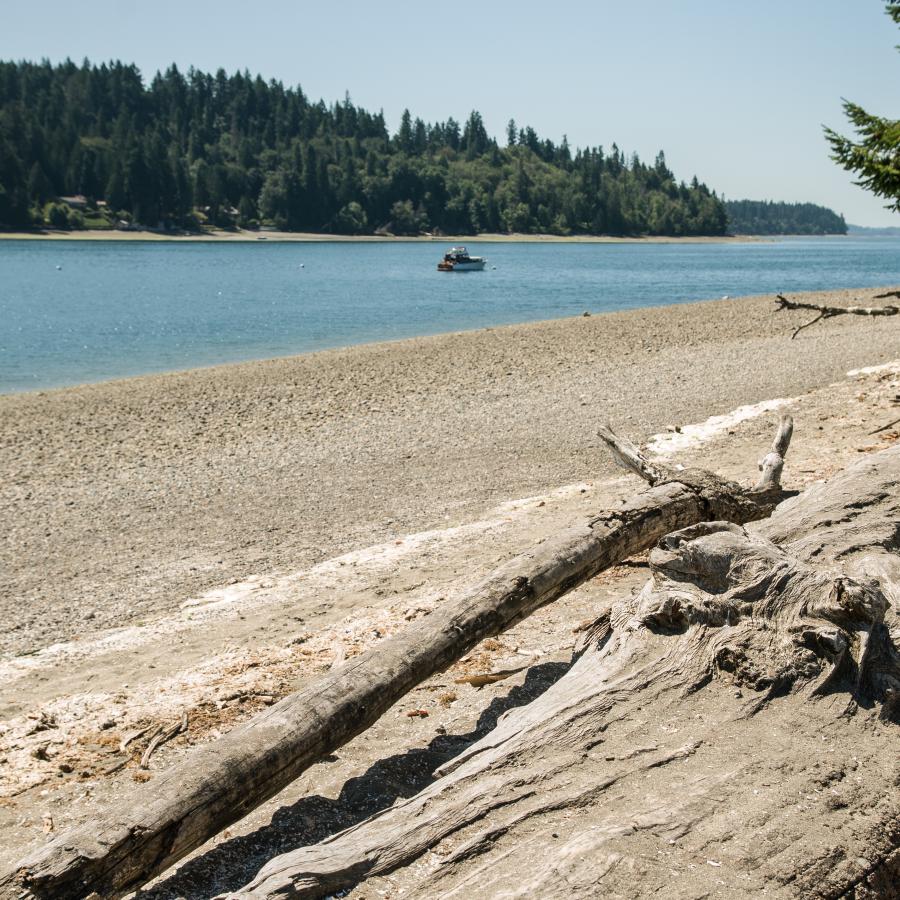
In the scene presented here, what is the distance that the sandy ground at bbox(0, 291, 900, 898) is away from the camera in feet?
16.8

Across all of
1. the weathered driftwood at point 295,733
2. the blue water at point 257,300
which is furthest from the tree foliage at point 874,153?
the blue water at point 257,300

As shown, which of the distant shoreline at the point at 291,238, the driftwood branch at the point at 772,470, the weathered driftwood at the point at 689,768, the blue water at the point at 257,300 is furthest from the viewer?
the distant shoreline at the point at 291,238

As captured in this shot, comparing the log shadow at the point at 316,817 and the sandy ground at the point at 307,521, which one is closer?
the log shadow at the point at 316,817

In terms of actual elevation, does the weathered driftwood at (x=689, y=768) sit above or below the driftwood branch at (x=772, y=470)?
below

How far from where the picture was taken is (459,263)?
80750 mm

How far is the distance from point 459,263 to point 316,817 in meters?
78.4

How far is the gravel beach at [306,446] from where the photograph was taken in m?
9.56

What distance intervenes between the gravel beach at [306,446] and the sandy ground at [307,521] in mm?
54

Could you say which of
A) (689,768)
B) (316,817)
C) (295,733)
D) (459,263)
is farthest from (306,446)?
(459,263)

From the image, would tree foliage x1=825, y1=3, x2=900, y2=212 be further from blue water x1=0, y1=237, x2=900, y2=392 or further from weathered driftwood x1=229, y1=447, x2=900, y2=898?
blue water x1=0, y1=237, x2=900, y2=392

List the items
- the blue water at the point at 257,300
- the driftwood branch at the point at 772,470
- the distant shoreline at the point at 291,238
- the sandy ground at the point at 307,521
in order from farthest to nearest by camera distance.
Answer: the distant shoreline at the point at 291,238 → the blue water at the point at 257,300 → the driftwood branch at the point at 772,470 → the sandy ground at the point at 307,521

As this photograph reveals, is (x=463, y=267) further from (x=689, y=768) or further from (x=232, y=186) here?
(x=232, y=186)

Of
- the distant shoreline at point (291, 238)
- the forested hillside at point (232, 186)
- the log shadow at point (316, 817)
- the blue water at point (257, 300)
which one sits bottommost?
the log shadow at point (316, 817)

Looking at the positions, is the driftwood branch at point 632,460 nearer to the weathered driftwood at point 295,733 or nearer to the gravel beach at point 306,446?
the weathered driftwood at point 295,733
